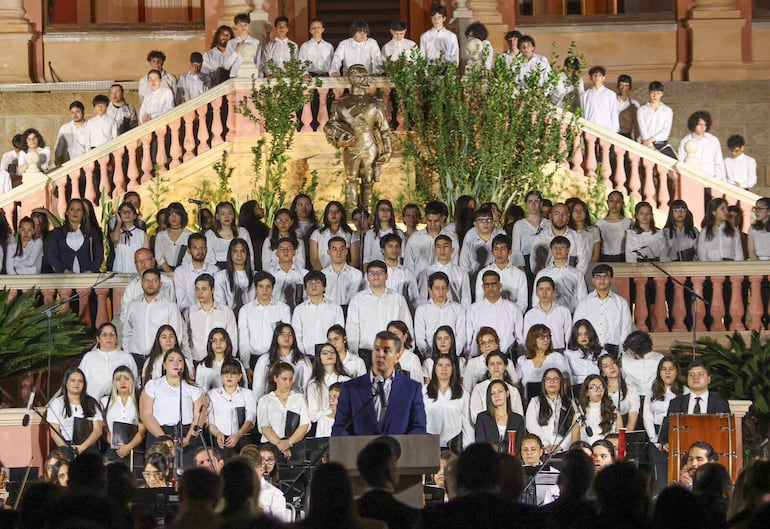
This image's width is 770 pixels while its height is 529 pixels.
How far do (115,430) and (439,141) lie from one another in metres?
6.73

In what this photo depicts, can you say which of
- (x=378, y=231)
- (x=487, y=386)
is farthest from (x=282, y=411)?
(x=378, y=231)

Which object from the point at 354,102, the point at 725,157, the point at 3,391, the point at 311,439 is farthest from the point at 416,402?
the point at 725,157

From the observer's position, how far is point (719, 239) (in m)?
18.4

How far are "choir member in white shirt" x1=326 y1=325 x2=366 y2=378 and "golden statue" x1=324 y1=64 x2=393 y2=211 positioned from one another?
15.5ft

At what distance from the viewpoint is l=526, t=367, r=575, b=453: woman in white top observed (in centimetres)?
1519

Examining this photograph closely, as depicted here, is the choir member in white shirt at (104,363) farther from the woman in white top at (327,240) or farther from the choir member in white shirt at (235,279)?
the woman in white top at (327,240)

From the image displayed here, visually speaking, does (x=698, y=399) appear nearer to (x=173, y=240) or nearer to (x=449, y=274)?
(x=449, y=274)

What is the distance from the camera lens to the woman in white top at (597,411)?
49.8ft

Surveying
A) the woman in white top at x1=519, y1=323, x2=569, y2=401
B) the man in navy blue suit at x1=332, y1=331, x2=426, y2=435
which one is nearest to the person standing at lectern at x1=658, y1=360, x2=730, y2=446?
the woman in white top at x1=519, y1=323, x2=569, y2=401

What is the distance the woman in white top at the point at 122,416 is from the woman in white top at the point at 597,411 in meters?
3.60

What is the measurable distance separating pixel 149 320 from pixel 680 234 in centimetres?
550

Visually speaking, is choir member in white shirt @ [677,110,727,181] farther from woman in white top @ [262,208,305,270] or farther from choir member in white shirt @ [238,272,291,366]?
choir member in white shirt @ [238,272,291,366]

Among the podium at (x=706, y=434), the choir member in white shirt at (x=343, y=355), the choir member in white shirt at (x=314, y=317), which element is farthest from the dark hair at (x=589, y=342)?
the podium at (x=706, y=434)

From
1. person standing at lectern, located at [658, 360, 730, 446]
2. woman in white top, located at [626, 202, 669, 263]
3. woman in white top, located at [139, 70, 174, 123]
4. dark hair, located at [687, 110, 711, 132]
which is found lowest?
person standing at lectern, located at [658, 360, 730, 446]
